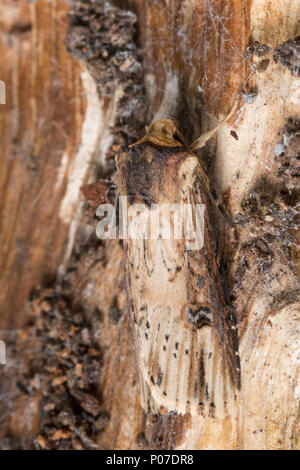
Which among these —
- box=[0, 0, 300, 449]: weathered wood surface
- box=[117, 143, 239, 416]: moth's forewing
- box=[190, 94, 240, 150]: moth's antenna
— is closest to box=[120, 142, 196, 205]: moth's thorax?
box=[117, 143, 239, 416]: moth's forewing

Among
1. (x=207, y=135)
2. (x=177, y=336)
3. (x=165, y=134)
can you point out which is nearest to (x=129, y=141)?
(x=165, y=134)

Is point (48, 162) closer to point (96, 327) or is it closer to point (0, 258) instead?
point (0, 258)

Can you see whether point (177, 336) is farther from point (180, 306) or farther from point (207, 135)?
point (207, 135)

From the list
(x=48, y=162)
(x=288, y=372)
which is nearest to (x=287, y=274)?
(x=288, y=372)

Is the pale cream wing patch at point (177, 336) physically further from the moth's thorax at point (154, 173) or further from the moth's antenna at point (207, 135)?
the moth's antenna at point (207, 135)

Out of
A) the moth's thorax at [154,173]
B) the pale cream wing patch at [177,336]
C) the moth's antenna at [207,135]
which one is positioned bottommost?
the pale cream wing patch at [177,336]

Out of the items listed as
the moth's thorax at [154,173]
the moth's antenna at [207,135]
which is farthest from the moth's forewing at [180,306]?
the moth's antenna at [207,135]

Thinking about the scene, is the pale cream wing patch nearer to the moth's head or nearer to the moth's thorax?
the moth's thorax
